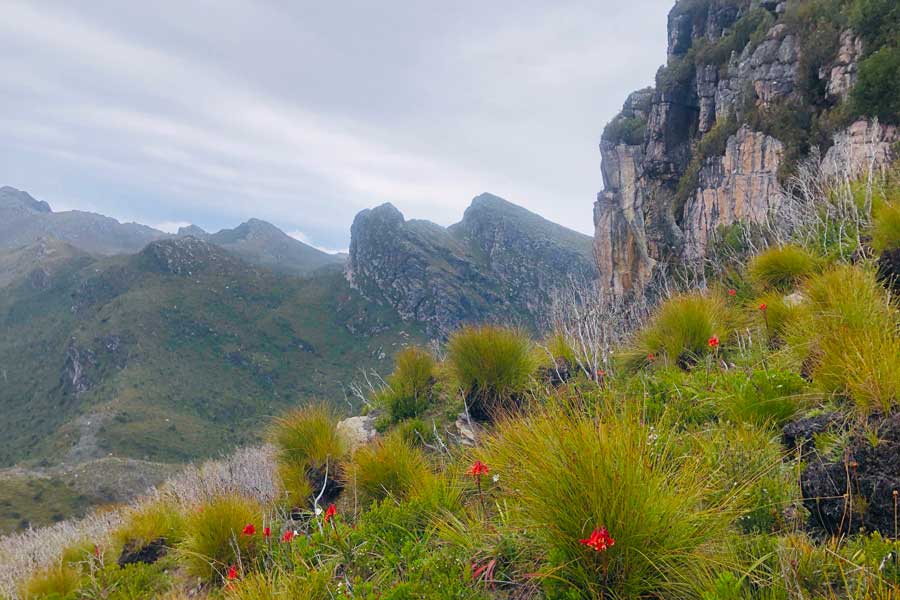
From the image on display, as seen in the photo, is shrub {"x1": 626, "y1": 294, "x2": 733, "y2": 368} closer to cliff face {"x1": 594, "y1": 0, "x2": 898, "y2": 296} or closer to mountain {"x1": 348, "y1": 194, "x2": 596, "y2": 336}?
cliff face {"x1": 594, "y1": 0, "x2": 898, "y2": 296}

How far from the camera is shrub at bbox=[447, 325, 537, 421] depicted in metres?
5.88

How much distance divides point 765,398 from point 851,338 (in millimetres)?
657

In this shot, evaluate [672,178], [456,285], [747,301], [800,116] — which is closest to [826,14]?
[800,116]

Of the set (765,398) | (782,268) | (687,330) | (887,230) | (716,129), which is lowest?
(765,398)

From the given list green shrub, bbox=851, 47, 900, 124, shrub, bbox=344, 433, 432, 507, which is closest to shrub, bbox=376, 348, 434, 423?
shrub, bbox=344, 433, 432, 507

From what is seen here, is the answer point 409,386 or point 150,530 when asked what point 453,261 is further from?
point 150,530

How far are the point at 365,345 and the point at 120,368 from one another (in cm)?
5809

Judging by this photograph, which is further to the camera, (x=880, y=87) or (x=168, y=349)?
(x=168, y=349)

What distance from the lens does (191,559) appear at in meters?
4.28

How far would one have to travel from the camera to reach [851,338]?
9.65 ft

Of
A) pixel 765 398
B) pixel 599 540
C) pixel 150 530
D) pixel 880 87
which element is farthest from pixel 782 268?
pixel 880 87

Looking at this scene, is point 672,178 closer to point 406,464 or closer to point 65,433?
point 406,464

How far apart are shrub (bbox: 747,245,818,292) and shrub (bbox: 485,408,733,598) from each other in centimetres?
482

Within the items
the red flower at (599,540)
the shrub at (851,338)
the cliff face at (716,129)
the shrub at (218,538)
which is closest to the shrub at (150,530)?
the shrub at (218,538)
